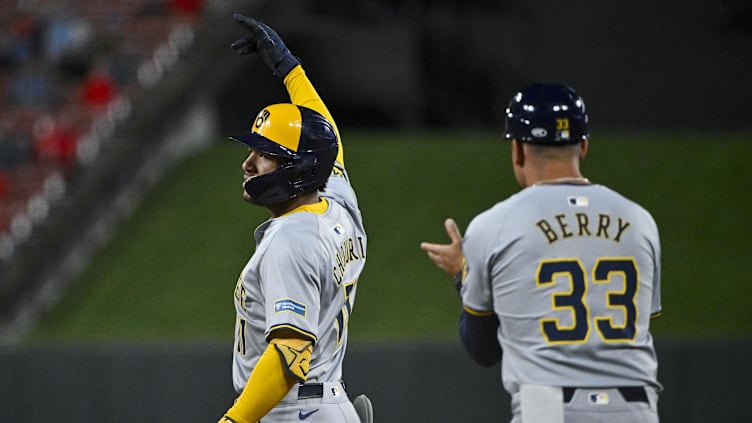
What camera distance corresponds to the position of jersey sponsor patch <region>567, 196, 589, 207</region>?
3.88 meters

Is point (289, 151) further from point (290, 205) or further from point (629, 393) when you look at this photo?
point (629, 393)

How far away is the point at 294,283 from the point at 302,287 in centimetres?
3

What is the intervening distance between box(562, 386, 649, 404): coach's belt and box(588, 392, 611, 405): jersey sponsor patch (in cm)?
5

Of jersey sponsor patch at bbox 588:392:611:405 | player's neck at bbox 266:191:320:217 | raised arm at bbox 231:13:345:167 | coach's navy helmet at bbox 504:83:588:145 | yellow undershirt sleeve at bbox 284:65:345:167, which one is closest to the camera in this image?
jersey sponsor patch at bbox 588:392:611:405

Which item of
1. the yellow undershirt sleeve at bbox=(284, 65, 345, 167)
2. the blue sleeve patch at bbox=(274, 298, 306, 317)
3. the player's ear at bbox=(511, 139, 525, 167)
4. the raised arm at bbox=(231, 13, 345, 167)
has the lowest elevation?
the blue sleeve patch at bbox=(274, 298, 306, 317)

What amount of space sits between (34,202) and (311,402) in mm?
10210

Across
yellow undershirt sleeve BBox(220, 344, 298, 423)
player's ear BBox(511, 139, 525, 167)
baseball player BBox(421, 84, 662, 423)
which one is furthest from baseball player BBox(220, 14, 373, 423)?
player's ear BBox(511, 139, 525, 167)

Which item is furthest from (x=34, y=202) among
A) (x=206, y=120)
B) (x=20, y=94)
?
(x=206, y=120)

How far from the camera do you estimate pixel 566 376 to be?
12.4ft

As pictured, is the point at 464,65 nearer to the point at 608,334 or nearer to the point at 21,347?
the point at 21,347

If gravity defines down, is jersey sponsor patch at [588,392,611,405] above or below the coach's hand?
below

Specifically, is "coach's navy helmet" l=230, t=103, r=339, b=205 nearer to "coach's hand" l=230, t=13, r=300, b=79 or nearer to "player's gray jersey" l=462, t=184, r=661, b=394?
"player's gray jersey" l=462, t=184, r=661, b=394

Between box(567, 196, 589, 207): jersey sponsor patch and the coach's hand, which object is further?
the coach's hand

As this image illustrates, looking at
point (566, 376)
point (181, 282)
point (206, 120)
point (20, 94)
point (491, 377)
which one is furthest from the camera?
point (206, 120)
